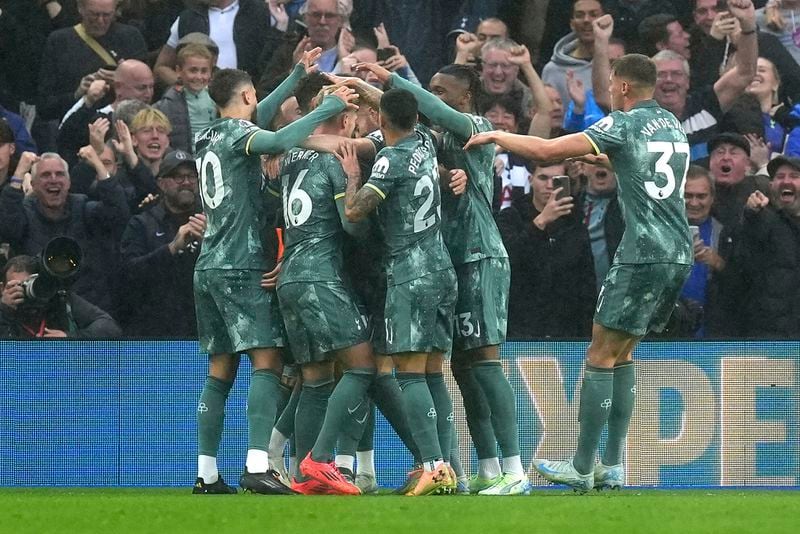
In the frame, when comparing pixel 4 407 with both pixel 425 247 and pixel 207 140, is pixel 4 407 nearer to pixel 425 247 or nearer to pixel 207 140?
pixel 207 140

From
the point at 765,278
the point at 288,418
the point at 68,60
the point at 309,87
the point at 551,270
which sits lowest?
the point at 288,418

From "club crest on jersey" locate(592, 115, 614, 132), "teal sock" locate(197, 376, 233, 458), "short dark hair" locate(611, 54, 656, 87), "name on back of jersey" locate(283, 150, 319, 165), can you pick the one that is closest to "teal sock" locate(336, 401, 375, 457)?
"teal sock" locate(197, 376, 233, 458)

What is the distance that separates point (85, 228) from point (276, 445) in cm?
329

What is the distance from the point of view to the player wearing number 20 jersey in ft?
30.4

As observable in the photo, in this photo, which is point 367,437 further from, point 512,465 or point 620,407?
point 620,407

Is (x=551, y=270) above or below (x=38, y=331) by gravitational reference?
above

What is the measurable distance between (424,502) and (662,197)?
2527mm

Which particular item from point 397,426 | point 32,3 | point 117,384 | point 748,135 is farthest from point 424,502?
point 32,3

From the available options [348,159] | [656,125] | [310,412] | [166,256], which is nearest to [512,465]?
[310,412]

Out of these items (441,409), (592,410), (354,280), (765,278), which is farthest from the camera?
(765,278)

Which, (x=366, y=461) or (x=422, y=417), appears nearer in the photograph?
(x=422, y=417)

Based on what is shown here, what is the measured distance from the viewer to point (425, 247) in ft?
30.1

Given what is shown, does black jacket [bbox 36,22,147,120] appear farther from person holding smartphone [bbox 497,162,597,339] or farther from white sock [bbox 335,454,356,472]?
white sock [bbox 335,454,356,472]

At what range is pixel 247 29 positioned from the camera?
14344mm
